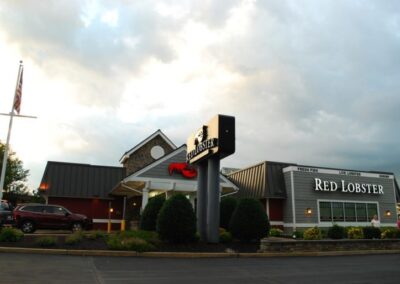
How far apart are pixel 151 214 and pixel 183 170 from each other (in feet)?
16.4

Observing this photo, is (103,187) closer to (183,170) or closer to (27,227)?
(183,170)

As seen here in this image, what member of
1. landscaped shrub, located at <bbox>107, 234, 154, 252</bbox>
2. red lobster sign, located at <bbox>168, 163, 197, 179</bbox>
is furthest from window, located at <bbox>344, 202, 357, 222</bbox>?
landscaped shrub, located at <bbox>107, 234, 154, 252</bbox>

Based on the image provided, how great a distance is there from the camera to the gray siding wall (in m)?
28.5

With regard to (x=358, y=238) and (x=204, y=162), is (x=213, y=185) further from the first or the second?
A: (x=358, y=238)

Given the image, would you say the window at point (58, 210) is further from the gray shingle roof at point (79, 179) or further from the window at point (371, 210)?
the window at point (371, 210)

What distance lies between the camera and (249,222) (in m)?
16.4

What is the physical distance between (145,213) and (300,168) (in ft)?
45.5

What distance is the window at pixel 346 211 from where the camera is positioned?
29.2m

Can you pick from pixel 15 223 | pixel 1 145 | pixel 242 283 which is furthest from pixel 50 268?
pixel 1 145

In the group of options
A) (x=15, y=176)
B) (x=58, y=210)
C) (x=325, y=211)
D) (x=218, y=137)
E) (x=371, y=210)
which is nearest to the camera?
(x=218, y=137)

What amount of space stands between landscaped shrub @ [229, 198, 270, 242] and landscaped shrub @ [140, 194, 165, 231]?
460 cm

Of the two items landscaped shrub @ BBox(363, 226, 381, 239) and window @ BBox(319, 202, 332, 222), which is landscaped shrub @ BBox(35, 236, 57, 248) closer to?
landscaped shrub @ BBox(363, 226, 381, 239)

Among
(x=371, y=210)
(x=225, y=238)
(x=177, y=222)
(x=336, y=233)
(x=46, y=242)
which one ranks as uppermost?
(x=371, y=210)

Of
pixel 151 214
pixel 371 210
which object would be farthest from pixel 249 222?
pixel 371 210
